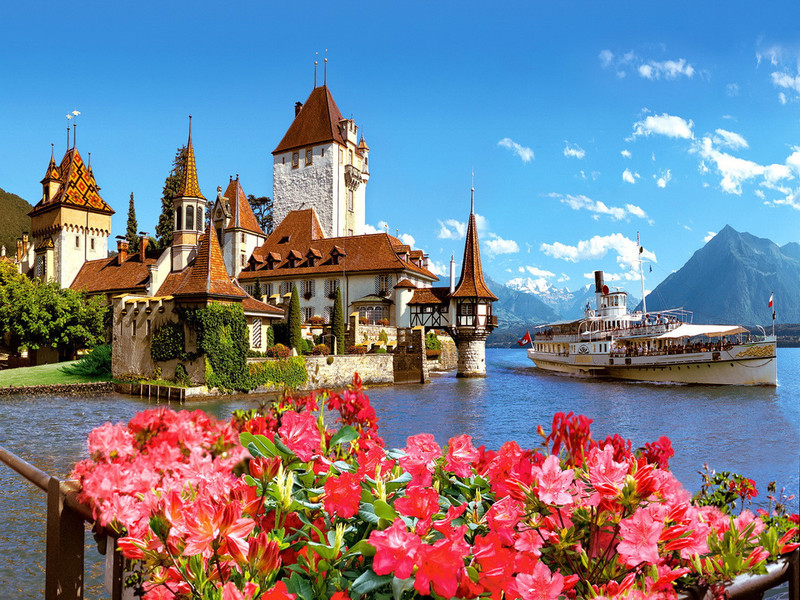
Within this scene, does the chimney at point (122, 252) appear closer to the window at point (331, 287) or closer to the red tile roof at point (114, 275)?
the red tile roof at point (114, 275)

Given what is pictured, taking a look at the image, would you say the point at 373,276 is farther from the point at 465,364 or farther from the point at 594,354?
the point at 594,354

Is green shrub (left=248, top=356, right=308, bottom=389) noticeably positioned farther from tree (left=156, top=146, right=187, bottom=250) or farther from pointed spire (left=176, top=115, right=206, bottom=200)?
tree (left=156, top=146, right=187, bottom=250)

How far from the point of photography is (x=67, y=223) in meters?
52.2

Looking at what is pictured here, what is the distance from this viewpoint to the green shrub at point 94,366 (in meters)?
34.0

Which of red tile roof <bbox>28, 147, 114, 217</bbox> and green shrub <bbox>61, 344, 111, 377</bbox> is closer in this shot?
green shrub <bbox>61, 344, 111, 377</bbox>

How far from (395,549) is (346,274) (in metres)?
50.7

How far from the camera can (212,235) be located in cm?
3120

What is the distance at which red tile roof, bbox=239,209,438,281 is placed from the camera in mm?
51500

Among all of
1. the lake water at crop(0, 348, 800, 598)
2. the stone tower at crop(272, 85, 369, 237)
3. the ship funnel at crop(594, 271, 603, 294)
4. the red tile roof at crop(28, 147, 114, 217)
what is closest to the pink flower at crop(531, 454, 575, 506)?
the lake water at crop(0, 348, 800, 598)

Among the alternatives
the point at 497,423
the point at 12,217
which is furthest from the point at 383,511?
the point at 12,217

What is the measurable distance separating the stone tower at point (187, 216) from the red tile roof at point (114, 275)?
662 cm

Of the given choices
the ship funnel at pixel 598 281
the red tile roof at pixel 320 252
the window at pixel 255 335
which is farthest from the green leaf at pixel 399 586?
the ship funnel at pixel 598 281

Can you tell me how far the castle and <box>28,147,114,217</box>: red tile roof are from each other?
0.35 feet

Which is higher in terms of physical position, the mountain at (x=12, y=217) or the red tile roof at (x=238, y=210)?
the mountain at (x=12, y=217)
